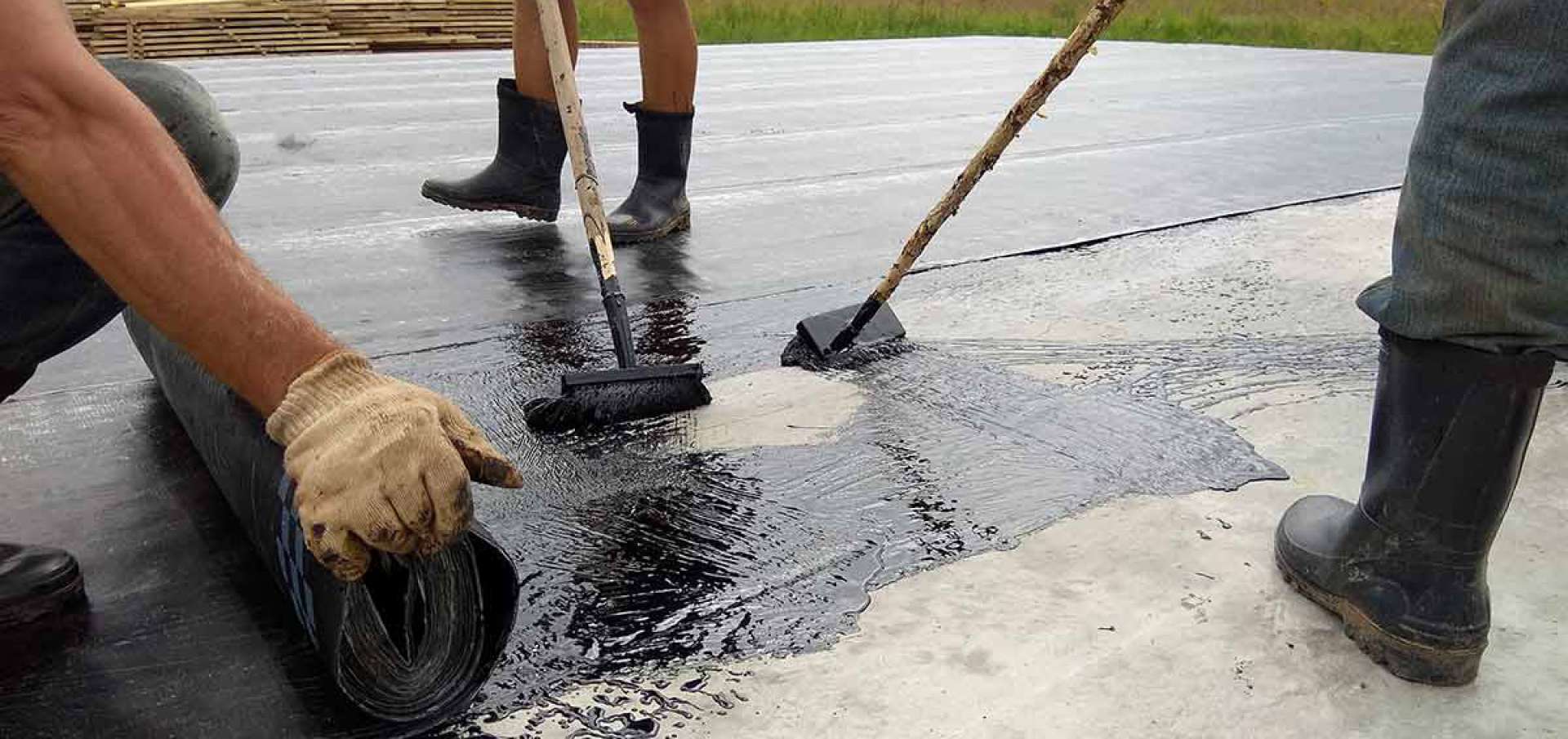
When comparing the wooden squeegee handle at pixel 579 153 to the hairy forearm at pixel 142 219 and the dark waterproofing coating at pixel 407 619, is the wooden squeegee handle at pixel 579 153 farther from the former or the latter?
the hairy forearm at pixel 142 219

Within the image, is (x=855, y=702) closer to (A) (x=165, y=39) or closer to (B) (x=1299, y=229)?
(B) (x=1299, y=229)

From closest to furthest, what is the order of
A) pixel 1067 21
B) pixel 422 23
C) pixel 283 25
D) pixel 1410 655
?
pixel 1410 655 < pixel 283 25 < pixel 422 23 < pixel 1067 21

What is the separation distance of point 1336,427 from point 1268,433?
130mm

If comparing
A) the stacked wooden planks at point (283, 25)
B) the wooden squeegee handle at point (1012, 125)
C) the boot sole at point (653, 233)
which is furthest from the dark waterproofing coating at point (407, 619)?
the stacked wooden planks at point (283, 25)

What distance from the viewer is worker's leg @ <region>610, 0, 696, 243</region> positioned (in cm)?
332

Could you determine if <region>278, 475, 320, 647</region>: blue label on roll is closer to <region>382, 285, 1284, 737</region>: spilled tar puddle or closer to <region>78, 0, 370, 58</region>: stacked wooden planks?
<region>382, 285, 1284, 737</region>: spilled tar puddle

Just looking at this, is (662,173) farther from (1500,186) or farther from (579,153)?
(1500,186)

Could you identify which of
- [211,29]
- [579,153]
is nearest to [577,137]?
[579,153]

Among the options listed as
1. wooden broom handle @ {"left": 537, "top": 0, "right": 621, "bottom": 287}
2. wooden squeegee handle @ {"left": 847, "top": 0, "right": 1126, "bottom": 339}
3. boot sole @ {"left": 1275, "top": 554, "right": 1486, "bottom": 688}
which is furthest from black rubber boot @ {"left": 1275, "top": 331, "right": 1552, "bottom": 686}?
wooden broom handle @ {"left": 537, "top": 0, "right": 621, "bottom": 287}

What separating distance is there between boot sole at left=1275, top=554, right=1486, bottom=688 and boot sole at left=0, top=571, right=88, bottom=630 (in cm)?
149

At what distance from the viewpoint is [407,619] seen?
4.05 feet

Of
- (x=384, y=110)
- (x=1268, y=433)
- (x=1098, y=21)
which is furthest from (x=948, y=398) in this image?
(x=384, y=110)

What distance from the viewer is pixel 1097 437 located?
1972 mm

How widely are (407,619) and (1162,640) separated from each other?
0.82 m
